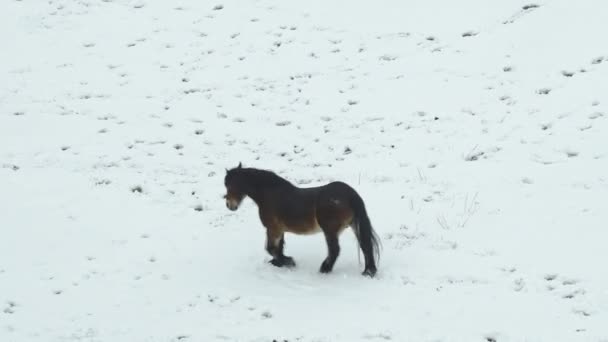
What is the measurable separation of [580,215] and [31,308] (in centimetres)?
763

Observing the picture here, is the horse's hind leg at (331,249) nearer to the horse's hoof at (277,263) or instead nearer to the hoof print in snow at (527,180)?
the horse's hoof at (277,263)

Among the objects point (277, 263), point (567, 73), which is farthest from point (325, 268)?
point (567, 73)

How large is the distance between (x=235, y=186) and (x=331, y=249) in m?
1.62

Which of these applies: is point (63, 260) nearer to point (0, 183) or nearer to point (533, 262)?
point (0, 183)

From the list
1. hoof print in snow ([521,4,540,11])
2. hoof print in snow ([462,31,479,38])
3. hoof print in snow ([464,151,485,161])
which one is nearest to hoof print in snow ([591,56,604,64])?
hoof print in snow ([462,31,479,38])

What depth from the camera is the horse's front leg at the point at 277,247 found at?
9266 mm

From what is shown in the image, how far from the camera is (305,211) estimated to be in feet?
29.2

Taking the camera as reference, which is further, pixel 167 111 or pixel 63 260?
pixel 167 111

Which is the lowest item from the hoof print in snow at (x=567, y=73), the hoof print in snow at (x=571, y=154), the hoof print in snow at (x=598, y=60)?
the hoof print in snow at (x=571, y=154)

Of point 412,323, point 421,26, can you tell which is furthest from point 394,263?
point 421,26

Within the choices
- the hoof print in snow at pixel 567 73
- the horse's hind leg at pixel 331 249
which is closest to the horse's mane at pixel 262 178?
the horse's hind leg at pixel 331 249

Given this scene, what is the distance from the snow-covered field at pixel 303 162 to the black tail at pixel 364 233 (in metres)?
0.22

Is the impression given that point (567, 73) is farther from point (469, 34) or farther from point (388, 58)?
point (388, 58)

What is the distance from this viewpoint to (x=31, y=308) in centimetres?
845
